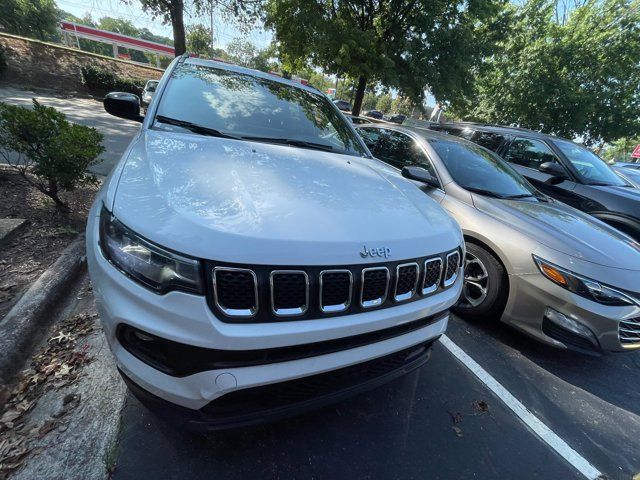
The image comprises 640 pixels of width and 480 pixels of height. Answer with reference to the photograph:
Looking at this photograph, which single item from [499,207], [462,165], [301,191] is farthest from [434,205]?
[462,165]

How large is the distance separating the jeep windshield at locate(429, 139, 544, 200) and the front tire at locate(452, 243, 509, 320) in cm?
77

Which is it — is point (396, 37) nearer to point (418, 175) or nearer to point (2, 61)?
point (418, 175)

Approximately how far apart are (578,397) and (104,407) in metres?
3.29

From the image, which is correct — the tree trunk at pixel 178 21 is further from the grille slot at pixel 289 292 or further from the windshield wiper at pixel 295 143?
the grille slot at pixel 289 292

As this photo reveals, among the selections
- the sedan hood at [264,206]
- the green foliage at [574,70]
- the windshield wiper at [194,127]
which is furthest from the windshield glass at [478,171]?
the green foliage at [574,70]

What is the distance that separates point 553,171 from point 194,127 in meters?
5.40

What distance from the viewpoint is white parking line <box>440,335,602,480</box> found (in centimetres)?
198

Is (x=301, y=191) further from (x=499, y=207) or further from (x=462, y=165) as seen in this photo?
(x=462, y=165)

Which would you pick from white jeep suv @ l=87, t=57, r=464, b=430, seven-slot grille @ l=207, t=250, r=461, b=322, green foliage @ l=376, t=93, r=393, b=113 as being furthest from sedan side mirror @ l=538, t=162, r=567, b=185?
green foliage @ l=376, t=93, r=393, b=113

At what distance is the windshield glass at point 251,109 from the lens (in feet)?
7.92

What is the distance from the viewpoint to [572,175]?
5.25 m

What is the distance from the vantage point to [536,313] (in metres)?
2.65

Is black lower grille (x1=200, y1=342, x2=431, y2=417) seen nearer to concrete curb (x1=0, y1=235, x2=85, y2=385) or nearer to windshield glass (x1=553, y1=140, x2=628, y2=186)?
concrete curb (x1=0, y1=235, x2=85, y2=385)

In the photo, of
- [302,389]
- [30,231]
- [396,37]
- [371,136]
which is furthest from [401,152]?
[396,37]
